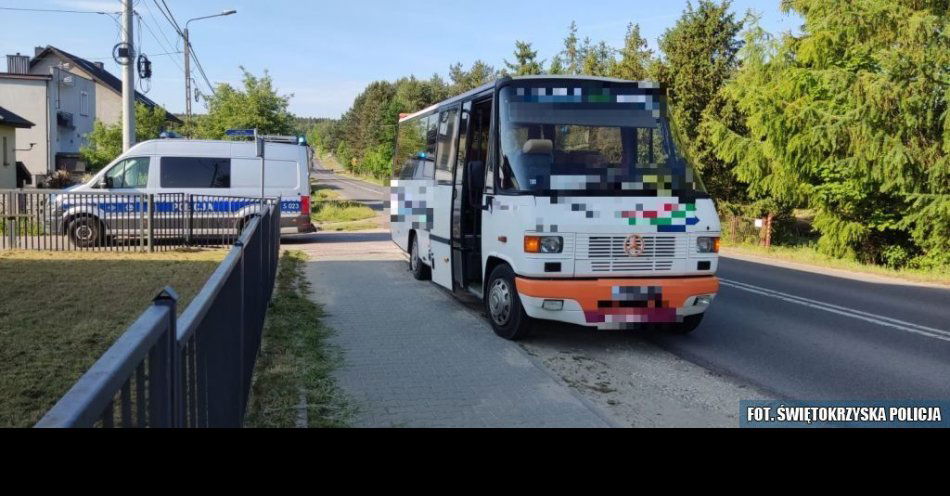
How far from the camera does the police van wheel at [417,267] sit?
1312 cm

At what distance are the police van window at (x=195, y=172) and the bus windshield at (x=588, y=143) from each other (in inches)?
480

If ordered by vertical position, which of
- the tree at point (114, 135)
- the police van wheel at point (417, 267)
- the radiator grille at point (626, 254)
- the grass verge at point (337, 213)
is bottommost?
the police van wheel at point (417, 267)

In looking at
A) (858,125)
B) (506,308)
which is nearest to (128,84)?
(506,308)

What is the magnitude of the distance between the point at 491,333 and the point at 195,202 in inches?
457

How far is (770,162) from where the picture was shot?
2319 cm

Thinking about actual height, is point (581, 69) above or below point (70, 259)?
above

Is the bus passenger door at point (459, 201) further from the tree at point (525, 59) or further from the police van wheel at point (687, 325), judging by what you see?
the tree at point (525, 59)

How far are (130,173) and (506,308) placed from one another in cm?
1313

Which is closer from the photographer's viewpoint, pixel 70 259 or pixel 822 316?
pixel 822 316

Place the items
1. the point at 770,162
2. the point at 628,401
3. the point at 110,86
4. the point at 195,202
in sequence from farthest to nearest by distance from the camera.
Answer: the point at 110,86 < the point at 770,162 < the point at 195,202 < the point at 628,401

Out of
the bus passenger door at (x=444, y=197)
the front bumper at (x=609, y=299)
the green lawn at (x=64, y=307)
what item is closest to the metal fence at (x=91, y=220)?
the green lawn at (x=64, y=307)

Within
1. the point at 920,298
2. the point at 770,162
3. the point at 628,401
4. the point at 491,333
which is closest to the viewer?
the point at 628,401
